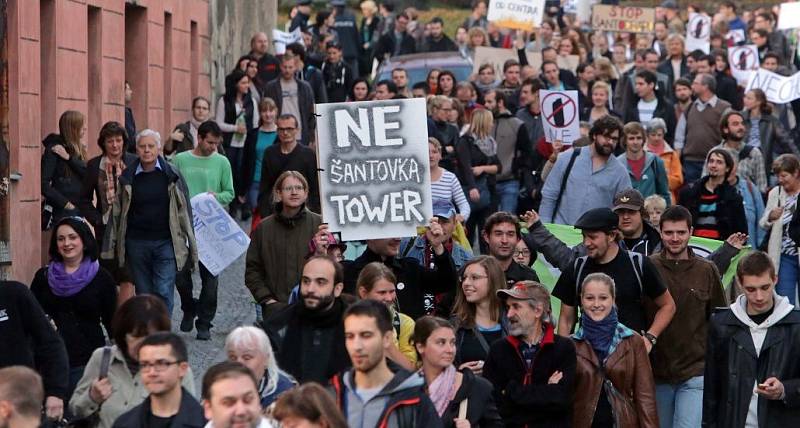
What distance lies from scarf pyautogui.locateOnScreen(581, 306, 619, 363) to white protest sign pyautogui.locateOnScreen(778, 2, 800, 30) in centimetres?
1877

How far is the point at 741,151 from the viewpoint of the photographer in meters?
17.7

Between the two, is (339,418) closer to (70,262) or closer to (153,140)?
(70,262)

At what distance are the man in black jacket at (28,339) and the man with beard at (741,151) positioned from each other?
877 centimetres

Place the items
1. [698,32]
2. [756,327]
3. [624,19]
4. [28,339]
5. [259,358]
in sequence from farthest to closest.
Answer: [624,19] → [698,32] → [756,327] → [28,339] → [259,358]

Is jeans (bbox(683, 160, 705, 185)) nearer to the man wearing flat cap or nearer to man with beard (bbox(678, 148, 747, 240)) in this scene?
man with beard (bbox(678, 148, 747, 240))

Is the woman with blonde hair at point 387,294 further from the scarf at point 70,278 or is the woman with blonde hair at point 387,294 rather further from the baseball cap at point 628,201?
the baseball cap at point 628,201

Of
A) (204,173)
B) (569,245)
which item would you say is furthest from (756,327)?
(204,173)

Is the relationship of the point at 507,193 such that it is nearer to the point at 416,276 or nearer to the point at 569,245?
the point at 569,245

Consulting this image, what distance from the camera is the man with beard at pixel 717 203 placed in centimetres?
1472

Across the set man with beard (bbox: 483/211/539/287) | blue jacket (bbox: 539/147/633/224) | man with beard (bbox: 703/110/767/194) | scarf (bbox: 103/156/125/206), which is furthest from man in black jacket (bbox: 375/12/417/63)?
man with beard (bbox: 483/211/539/287)

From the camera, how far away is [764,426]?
408 inches

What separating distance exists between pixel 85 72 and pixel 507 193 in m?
3.87

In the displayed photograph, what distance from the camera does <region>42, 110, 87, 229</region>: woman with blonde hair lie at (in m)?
15.3

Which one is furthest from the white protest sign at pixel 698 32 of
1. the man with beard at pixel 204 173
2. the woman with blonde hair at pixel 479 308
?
the woman with blonde hair at pixel 479 308
